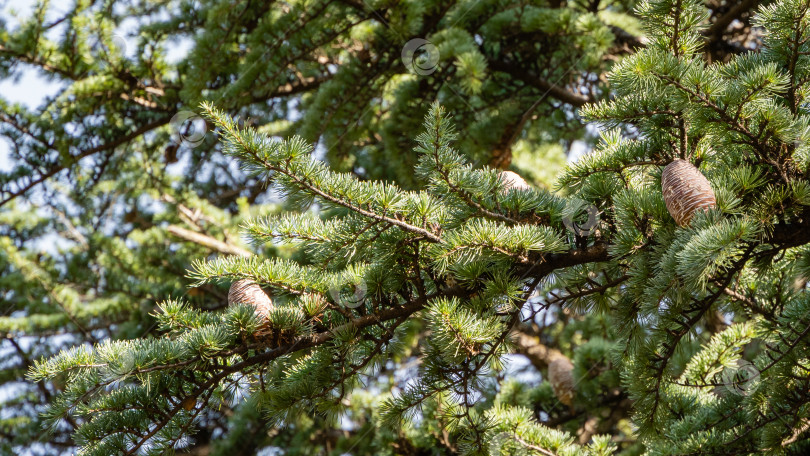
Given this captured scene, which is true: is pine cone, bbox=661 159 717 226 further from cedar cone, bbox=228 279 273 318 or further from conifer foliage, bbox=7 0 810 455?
cedar cone, bbox=228 279 273 318

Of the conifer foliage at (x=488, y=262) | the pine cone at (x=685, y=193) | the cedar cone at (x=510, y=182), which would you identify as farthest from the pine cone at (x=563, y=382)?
the pine cone at (x=685, y=193)

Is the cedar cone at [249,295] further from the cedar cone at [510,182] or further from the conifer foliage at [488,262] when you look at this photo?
the cedar cone at [510,182]

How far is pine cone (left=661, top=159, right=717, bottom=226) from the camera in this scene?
148 cm

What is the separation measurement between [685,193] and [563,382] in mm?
2416

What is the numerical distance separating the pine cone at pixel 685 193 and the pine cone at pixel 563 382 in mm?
2328

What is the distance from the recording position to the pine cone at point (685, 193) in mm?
1484

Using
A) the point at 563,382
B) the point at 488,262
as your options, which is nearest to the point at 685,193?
the point at 488,262

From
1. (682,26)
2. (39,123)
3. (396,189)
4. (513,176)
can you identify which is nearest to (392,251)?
(396,189)

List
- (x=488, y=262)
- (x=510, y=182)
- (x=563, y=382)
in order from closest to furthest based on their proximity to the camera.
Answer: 1. (x=488, y=262)
2. (x=510, y=182)
3. (x=563, y=382)

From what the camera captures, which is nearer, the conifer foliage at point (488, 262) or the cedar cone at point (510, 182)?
the conifer foliage at point (488, 262)

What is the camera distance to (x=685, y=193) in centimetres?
151

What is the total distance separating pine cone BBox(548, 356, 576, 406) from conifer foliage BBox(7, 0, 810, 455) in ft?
5.48

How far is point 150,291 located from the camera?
4.46m

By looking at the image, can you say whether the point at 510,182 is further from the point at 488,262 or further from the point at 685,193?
the point at 685,193
